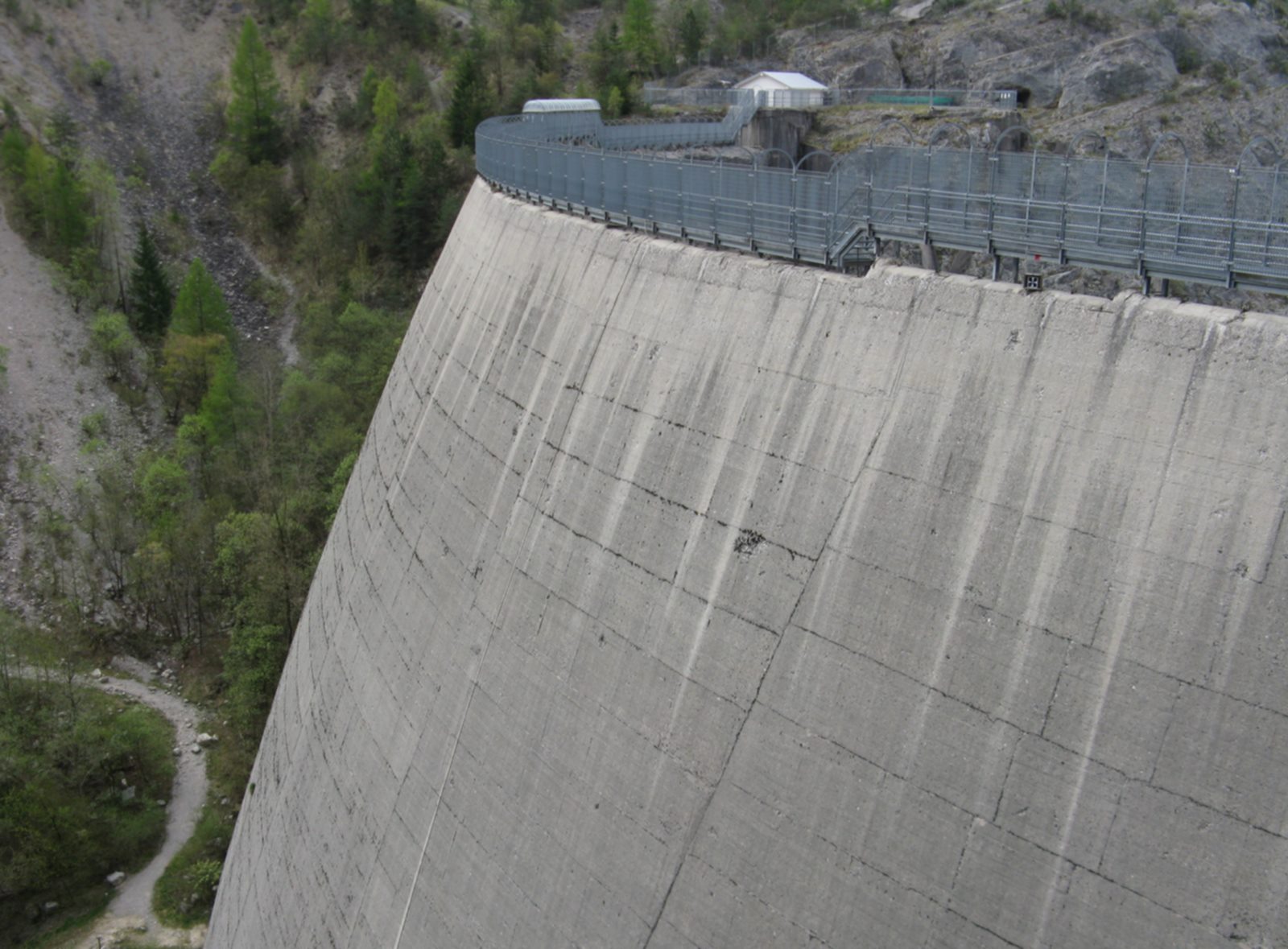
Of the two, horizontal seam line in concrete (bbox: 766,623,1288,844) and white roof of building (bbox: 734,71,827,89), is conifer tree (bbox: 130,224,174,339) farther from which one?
horizontal seam line in concrete (bbox: 766,623,1288,844)

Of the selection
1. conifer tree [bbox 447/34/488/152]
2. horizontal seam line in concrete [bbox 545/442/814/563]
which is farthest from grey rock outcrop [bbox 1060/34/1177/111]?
horizontal seam line in concrete [bbox 545/442/814/563]

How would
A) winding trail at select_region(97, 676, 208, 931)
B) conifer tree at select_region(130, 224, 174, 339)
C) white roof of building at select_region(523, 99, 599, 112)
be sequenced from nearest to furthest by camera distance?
winding trail at select_region(97, 676, 208, 931), white roof of building at select_region(523, 99, 599, 112), conifer tree at select_region(130, 224, 174, 339)

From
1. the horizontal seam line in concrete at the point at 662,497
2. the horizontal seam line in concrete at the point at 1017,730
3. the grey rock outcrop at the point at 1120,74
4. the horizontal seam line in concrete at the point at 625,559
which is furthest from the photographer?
the grey rock outcrop at the point at 1120,74

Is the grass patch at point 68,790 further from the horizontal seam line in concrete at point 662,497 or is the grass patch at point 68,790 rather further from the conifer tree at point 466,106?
the conifer tree at point 466,106

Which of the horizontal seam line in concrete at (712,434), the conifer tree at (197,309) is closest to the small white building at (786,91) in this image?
the conifer tree at (197,309)

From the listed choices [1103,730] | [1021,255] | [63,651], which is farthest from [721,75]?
[1103,730]

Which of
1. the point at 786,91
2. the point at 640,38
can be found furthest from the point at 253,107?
the point at 786,91
